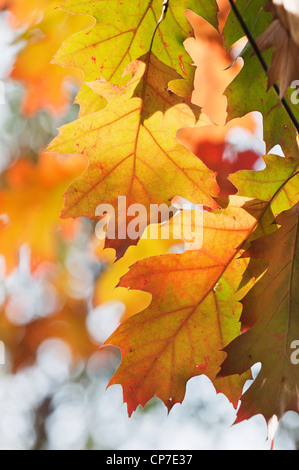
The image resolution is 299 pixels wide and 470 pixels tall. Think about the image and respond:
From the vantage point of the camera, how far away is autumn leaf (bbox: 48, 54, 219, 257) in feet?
2.59

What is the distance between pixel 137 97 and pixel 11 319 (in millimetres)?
3326

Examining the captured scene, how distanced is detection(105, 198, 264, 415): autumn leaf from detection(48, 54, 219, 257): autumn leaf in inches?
3.3

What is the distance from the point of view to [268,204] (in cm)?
84

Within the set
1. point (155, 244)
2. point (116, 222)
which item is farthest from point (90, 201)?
point (155, 244)

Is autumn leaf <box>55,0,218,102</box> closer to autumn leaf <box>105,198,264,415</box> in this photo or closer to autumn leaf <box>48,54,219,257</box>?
autumn leaf <box>48,54,219,257</box>

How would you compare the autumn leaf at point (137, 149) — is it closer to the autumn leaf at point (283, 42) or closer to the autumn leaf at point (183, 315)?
the autumn leaf at point (183, 315)

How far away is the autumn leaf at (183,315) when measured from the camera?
2.65ft

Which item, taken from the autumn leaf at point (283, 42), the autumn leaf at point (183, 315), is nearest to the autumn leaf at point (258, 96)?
the autumn leaf at point (183, 315)

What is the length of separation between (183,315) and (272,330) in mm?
149

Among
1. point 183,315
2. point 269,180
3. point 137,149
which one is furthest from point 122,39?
point 183,315

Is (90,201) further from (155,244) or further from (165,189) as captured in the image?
(155,244)

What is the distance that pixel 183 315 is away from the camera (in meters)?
0.82

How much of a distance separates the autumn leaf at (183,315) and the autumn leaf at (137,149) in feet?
0.27

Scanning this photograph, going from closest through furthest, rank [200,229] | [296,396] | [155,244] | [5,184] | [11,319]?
[296,396], [200,229], [155,244], [5,184], [11,319]
